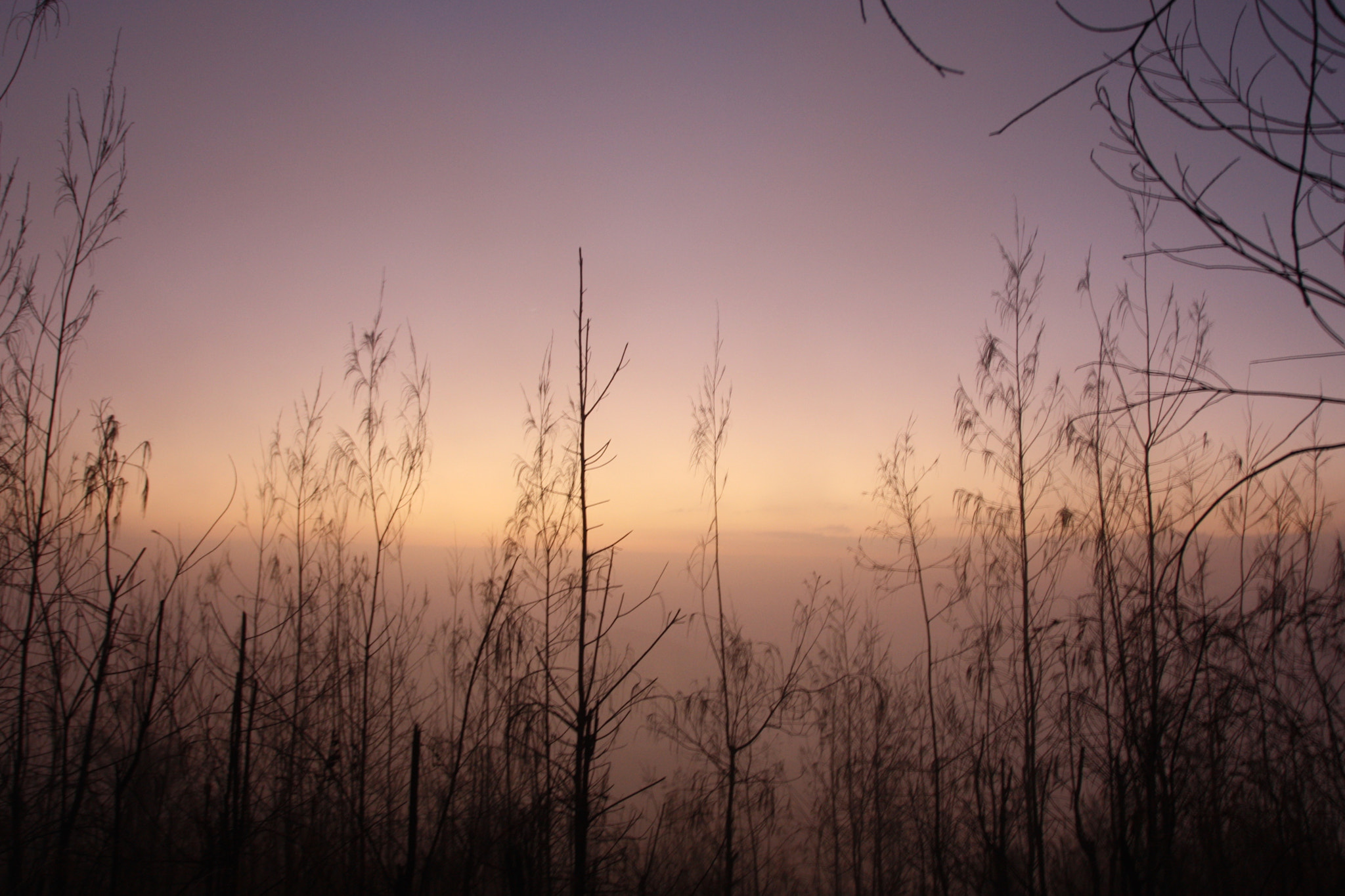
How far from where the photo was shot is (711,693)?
708cm

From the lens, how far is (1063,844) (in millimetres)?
7867

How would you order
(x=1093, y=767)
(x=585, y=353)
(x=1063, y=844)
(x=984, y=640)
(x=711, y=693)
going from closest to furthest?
1. (x=585, y=353)
2. (x=1093, y=767)
3. (x=984, y=640)
4. (x=711, y=693)
5. (x=1063, y=844)

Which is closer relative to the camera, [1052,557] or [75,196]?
[75,196]

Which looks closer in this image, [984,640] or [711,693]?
[984,640]

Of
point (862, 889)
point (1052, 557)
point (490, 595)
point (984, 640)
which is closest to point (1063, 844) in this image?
point (862, 889)

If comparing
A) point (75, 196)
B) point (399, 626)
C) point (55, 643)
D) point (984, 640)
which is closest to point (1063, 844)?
point (984, 640)

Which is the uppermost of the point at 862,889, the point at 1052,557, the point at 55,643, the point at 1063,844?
the point at 1052,557

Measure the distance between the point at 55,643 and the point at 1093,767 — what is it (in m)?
6.85

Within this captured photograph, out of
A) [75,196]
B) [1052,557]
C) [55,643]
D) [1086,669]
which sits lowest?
[1086,669]

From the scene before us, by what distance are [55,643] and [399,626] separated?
303 centimetres

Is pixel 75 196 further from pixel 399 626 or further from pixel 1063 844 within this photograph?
pixel 1063 844

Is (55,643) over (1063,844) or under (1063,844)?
over

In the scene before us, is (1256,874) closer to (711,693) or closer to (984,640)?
(984,640)

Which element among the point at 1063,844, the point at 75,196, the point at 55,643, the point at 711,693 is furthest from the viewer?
the point at 1063,844
